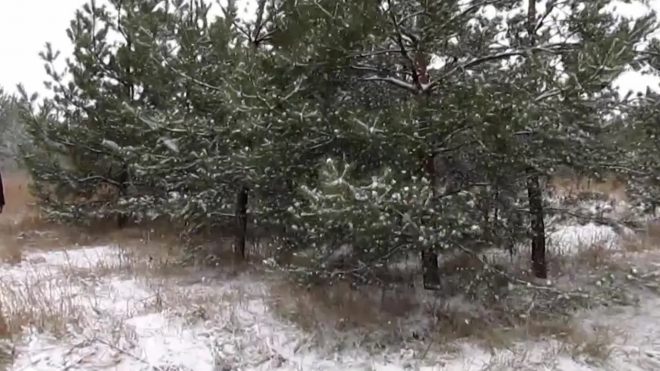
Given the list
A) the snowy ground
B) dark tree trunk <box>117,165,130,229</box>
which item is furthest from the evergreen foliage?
dark tree trunk <box>117,165,130,229</box>

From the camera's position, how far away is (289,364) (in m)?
4.57

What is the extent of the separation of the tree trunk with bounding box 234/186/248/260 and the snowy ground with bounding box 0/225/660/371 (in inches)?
67.3

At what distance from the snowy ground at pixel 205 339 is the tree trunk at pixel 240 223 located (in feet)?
5.61

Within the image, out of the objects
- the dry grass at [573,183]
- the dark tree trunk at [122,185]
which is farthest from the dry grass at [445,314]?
the dark tree trunk at [122,185]

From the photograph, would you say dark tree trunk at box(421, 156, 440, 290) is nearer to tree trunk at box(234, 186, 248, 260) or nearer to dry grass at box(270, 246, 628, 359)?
dry grass at box(270, 246, 628, 359)

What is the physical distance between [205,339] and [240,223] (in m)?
3.20

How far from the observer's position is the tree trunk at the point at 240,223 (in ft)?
25.3

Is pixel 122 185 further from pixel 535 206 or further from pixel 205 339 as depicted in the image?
pixel 535 206

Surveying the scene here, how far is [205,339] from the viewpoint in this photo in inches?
188

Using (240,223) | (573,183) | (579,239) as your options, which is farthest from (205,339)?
(579,239)

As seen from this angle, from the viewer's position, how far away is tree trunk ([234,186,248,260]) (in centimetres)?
770

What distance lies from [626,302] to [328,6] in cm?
470

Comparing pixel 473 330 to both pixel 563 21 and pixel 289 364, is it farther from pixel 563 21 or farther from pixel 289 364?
pixel 563 21

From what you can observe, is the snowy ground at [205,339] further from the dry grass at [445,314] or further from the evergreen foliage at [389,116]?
the evergreen foliage at [389,116]
